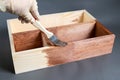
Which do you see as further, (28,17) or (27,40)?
(27,40)

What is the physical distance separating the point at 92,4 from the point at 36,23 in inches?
21.7

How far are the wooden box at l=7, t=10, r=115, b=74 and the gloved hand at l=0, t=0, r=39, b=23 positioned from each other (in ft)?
0.34

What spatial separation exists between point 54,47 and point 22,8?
0.16 meters

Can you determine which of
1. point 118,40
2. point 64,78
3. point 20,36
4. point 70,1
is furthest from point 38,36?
point 70,1

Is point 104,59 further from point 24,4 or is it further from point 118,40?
point 24,4

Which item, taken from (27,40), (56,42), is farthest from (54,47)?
(27,40)

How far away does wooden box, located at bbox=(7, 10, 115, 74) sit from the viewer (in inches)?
19.9

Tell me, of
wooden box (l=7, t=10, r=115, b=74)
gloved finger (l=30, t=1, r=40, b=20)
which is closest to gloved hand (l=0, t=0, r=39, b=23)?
gloved finger (l=30, t=1, r=40, b=20)

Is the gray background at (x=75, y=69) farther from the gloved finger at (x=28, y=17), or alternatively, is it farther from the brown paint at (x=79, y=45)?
the gloved finger at (x=28, y=17)

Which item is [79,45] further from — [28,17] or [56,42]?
[28,17]

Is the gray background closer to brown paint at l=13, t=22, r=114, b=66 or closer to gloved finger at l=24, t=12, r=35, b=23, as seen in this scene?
brown paint at l=13, t=22, r=114, b=66

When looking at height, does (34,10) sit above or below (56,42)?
above

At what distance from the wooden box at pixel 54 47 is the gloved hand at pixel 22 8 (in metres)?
0.10

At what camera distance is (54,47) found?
0.51 meters
